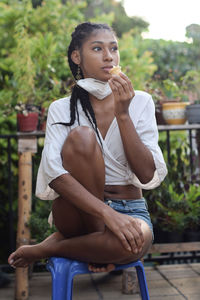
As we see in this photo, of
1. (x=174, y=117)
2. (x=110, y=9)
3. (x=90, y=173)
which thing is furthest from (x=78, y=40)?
(x=110, y=9)

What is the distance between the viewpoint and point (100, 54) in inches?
78.7

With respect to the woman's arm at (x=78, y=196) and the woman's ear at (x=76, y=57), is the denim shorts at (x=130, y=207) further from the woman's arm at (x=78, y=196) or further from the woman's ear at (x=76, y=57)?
the woman's ear at (x=76, y=57)

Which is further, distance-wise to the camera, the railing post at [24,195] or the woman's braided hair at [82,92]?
the railing post at [24,195]

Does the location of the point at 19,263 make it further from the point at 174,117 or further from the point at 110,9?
the point at 110,9

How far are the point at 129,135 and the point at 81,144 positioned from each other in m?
0.24

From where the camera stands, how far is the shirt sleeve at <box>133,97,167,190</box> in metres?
1.85

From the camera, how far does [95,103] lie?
2.10 meters

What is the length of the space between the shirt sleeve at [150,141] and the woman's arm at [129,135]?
0.03 metres

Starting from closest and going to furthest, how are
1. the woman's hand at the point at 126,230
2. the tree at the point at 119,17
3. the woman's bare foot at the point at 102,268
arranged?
the woman's hand at the point at 126,230 < the woman's bare foot at the point at 102,268 < the tree at the point at 119,17

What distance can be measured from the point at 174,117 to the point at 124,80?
164 centimetres

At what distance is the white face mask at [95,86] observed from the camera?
2.03m

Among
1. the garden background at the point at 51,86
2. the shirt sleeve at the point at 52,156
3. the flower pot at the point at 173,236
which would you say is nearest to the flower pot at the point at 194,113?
the garden background at the point at 51,86

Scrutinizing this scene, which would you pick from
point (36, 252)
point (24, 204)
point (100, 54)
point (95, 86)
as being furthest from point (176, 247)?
point (100, 54)

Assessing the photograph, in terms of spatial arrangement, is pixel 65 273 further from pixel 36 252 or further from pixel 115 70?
pixel 115 70
